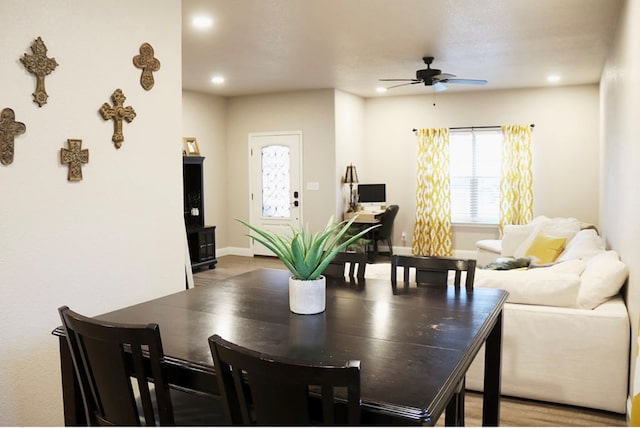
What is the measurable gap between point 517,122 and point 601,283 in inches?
214

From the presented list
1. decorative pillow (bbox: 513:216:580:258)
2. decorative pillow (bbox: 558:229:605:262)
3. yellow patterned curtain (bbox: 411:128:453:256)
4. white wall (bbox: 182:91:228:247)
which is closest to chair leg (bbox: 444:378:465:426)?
decorative pillow (bbox: 558:229:605:262)

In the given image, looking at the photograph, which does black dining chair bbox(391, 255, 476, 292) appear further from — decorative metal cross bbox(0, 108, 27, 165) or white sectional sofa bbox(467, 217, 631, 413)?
decorative metal cross bbox(0, 108, 27, 165)

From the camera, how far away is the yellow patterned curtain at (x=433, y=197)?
8648 millimetres

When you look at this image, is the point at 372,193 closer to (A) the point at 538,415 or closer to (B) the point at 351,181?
(B) the point at 351,181

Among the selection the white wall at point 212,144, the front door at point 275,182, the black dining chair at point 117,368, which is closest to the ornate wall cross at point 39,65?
the black dining chair at point 117,368

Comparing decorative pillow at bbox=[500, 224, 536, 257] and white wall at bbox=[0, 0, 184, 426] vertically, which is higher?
white wall at bbox=[0, 0, 184, 426]

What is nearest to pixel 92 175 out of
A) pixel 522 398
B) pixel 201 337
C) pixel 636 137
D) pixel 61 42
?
pixel 61 42

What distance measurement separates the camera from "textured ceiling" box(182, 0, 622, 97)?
4.24 meters

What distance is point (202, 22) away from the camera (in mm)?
4590

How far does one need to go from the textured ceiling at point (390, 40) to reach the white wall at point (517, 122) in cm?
52

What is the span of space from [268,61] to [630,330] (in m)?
4.66

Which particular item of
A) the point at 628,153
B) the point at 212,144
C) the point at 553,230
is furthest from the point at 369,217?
the point at 628,153

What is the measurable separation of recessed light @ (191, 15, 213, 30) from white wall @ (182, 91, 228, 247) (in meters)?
3.57

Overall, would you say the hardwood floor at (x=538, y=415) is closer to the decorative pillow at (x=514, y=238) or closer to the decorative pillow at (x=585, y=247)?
the decorative pillow at (x=585, y=247)
